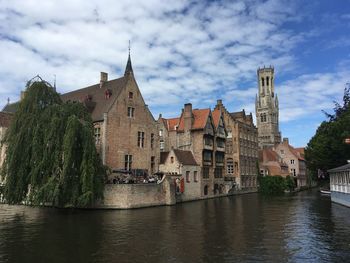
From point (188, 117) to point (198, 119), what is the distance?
1.64 metres

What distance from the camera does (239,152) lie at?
65.6 m

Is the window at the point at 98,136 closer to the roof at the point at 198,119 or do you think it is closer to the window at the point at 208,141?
the roof at the point at 198,119

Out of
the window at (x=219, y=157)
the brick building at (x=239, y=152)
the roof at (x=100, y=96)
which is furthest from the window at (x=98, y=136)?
the brick building at (x=239, y=152)

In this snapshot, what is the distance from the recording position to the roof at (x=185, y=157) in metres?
47.8

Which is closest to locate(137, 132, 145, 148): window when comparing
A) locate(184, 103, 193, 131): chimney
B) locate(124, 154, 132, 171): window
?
locate(124, 154, 132, 171): window

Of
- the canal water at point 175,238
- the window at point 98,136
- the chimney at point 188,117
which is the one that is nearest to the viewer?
the canal water at point 175,238

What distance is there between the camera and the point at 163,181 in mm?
40125

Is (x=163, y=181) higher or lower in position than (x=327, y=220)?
higher

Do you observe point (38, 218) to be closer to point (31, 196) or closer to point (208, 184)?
point (31, 196)

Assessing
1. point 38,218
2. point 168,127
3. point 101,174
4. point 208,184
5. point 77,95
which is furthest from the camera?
point 168,127

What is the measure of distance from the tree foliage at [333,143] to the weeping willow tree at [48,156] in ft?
109

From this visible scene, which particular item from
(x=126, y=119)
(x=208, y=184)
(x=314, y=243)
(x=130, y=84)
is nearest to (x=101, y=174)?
(x=126, y=119)

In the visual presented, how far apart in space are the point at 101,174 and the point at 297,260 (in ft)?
72.8

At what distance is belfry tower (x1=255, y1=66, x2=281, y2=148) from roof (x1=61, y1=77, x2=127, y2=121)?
94.8 metres
